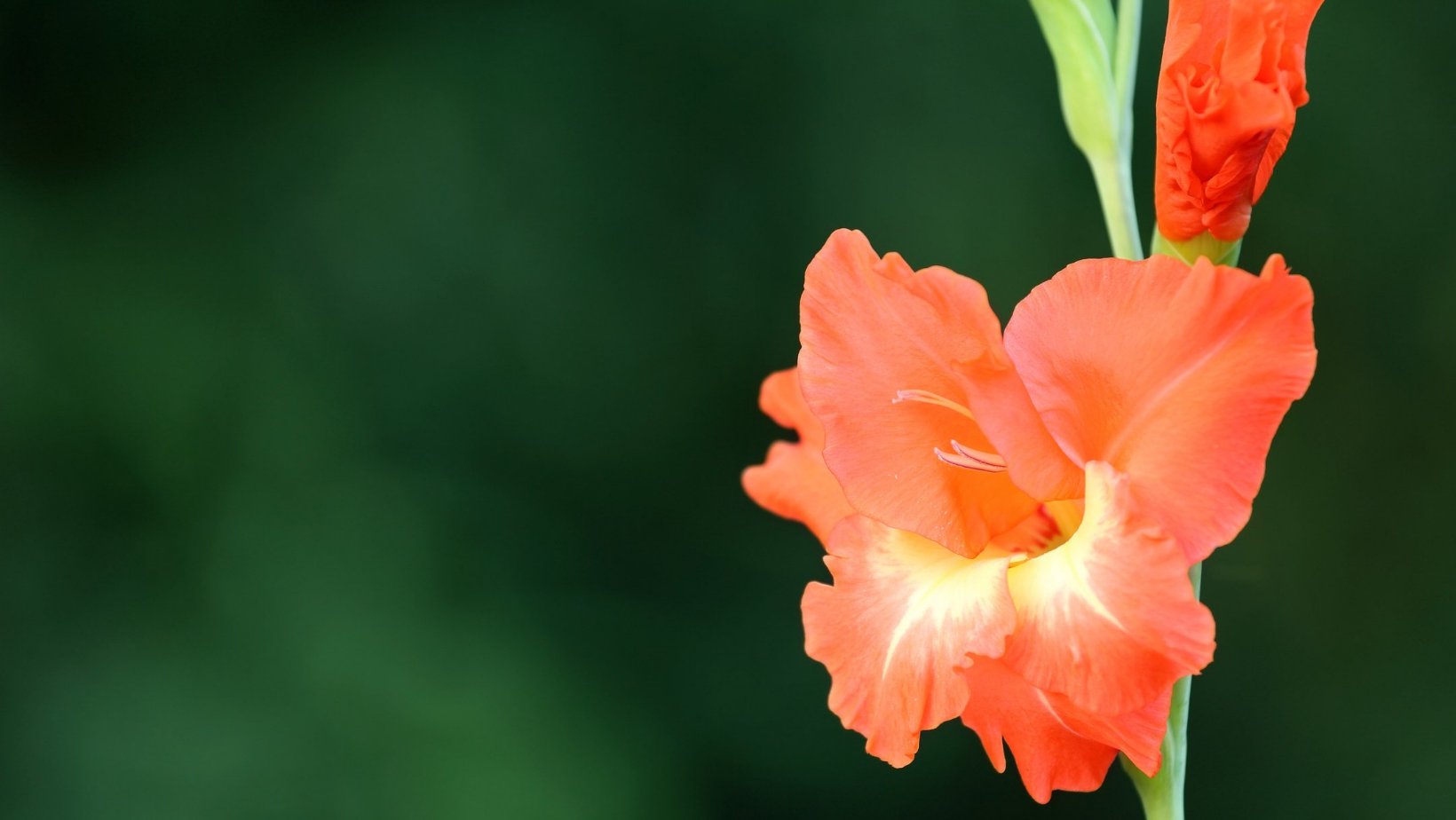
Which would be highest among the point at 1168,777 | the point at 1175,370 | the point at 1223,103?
the point at 1223,103

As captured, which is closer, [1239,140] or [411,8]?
[1239,140]

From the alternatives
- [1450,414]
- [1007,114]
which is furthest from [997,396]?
[1450,414]

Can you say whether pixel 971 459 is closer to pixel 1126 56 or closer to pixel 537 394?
pixel 1126 56

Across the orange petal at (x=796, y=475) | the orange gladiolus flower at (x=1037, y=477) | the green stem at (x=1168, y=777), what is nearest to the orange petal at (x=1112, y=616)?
the orange gladiolus flower at (x=1037, y=477)

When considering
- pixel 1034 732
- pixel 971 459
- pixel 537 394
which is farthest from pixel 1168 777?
pixel 537 394

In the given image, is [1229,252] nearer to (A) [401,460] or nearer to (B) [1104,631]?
(B) [1104,631]

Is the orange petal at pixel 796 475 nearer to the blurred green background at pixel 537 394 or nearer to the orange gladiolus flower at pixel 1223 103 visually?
the orange gladiolus flower at pixel 1223 103
